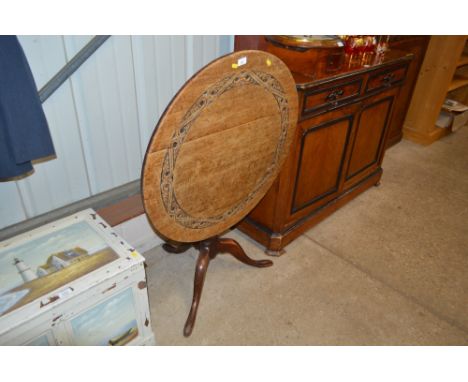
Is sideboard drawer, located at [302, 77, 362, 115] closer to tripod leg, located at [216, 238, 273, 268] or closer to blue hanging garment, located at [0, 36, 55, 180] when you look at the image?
tripod leg, located at [216, 238, 273, 268]

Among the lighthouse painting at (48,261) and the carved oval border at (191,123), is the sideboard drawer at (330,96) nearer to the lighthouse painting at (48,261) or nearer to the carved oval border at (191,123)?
the carved oval border at (191,123)

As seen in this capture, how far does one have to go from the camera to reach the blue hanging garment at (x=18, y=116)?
3.80 ft

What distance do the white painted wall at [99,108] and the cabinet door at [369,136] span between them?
0.95 meters

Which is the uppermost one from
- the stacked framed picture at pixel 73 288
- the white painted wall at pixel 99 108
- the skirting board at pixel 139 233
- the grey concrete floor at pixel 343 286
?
the white painted wall at pixel 99 108

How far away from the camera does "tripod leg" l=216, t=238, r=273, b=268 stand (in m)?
1.82

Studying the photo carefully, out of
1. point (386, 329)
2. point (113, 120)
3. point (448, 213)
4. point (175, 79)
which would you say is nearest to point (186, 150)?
point (113, 120)

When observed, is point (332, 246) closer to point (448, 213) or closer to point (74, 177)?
point (448, 213)

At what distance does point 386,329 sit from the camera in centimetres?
169

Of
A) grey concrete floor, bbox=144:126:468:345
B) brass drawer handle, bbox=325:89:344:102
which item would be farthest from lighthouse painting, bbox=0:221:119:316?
brass drawer handle, bbox=325:89:344:102

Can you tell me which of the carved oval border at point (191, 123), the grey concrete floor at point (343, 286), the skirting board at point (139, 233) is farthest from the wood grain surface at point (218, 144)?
the skirting board at point (139, 233)

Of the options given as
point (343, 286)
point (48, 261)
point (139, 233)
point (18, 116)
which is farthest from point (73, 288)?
point (343, 286)

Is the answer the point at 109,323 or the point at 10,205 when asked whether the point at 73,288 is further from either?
the point at 10,205

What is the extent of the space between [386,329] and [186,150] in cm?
123

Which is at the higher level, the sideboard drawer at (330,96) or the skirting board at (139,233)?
the sideboard drawer at (330,96)
